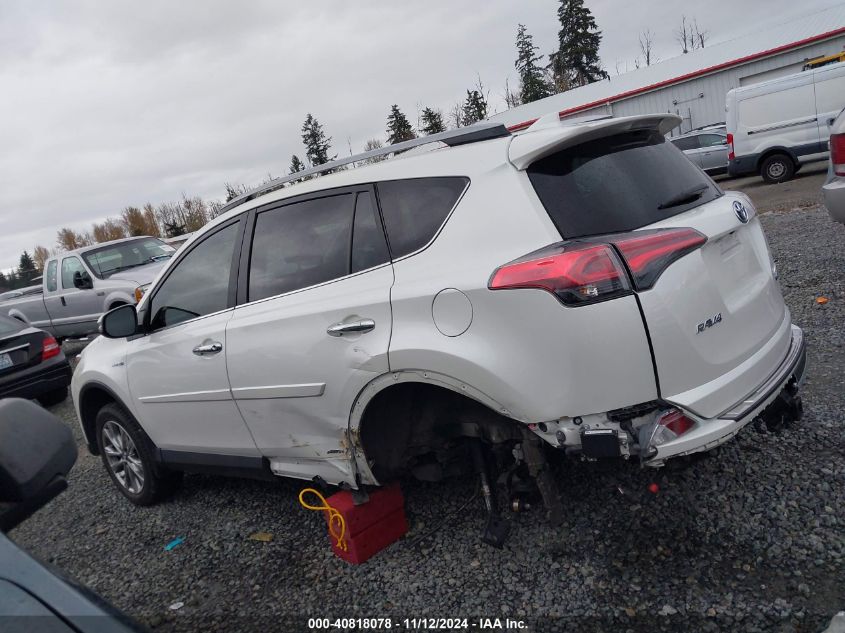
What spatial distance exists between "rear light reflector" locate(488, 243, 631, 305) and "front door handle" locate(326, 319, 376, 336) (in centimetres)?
73

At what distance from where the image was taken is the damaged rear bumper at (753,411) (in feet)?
7.34

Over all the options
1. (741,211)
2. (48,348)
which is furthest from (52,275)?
(741,211)

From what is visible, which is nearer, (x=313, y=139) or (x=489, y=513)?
(x=489, y=513)

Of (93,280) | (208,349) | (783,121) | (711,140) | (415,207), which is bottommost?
(711,140)

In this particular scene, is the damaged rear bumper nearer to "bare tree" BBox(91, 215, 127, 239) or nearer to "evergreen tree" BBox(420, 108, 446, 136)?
"evergreen tree" BBox(420, 108, 446, 136)

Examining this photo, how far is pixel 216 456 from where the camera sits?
364 cm

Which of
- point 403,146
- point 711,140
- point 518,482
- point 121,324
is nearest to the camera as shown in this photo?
point 518,482

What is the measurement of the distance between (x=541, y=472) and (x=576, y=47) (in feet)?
173

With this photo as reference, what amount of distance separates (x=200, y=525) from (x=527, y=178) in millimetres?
2947

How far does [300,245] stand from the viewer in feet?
10.5

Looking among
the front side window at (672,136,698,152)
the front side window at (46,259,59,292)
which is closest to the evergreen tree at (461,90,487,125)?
the front side window at (672,136,698,152)

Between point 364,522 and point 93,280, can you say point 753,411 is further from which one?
point 93,280

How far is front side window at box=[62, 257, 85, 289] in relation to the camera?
35.3 ft

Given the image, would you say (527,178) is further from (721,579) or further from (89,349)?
(89,349)
